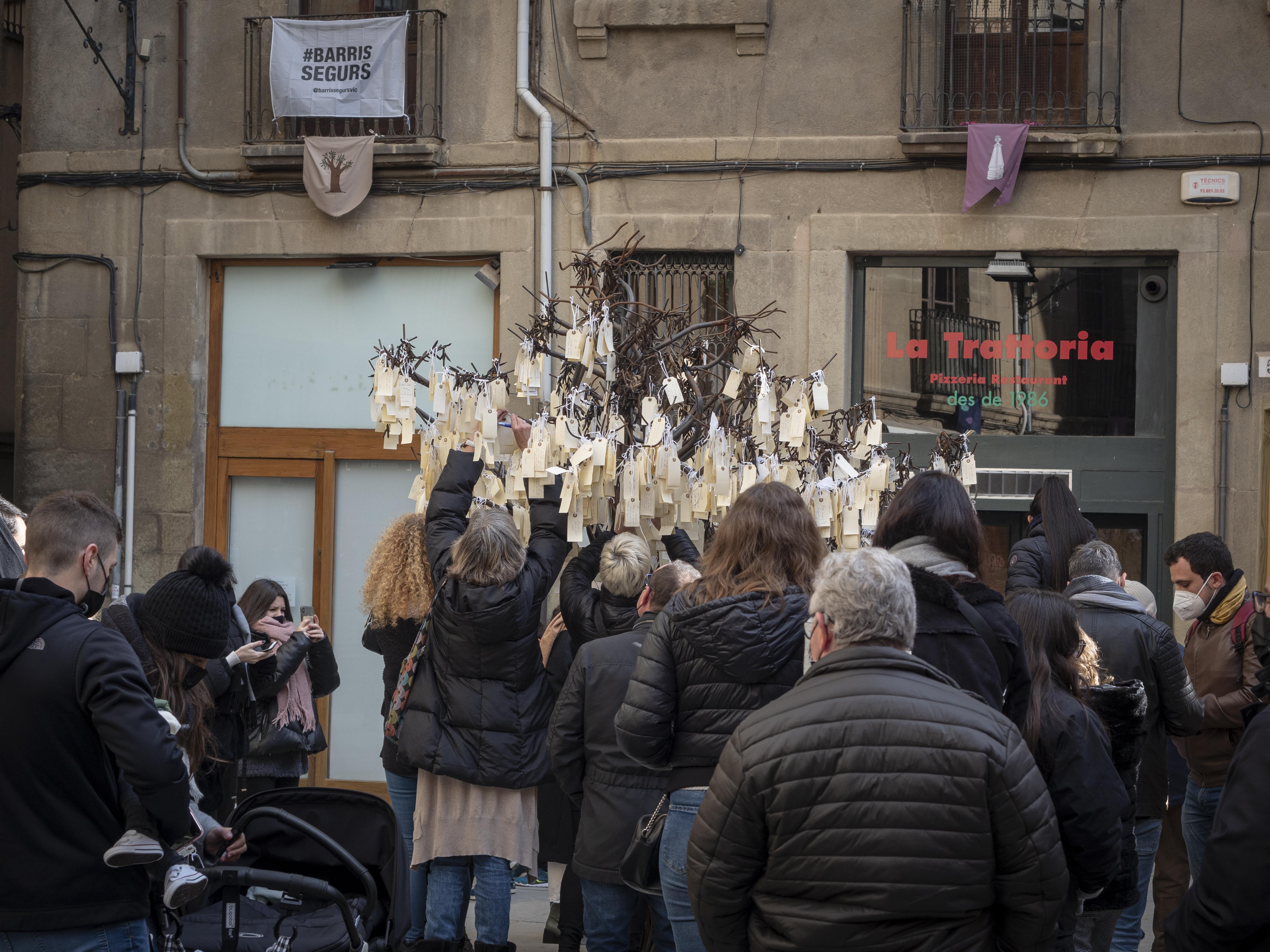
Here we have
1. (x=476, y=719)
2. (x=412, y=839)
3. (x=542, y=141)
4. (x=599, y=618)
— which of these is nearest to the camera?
(x=476, y=719)

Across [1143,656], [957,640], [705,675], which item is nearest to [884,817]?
[957,640]

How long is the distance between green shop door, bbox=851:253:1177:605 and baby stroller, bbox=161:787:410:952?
5712 millimetres

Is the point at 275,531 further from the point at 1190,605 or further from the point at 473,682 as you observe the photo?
the point at 1190,605

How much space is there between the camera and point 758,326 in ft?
30.8

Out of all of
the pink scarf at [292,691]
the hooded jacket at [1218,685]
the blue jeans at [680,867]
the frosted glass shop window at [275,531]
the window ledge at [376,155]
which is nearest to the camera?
the blue jeans at [680,867]

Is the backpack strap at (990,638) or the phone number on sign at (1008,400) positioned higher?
the phone number on sign at (1008,400)

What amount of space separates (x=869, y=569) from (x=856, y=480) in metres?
3.17

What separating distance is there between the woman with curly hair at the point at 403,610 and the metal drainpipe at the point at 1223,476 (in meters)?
5.61

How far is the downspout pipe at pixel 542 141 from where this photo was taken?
30.9 ft

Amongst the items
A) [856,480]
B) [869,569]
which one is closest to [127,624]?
[869,569]

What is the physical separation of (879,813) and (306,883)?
1.78 meters

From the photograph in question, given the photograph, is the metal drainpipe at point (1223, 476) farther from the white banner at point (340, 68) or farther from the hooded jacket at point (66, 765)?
the hooded jacket at point (66, 765)

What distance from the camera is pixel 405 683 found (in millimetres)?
5422

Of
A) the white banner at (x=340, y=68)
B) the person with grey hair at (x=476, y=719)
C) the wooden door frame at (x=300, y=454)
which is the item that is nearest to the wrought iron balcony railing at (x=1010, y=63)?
the wooden door frame at (x=300, y=454)
